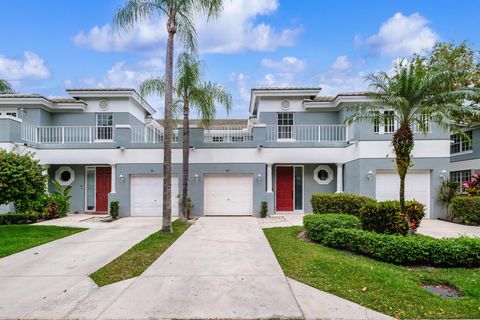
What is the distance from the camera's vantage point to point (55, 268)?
6.99 metres

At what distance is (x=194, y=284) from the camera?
19.1 ft

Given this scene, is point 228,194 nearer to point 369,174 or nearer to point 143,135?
point 143,135

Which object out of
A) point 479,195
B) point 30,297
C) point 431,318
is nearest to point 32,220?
point 30,297

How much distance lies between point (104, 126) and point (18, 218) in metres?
6.51

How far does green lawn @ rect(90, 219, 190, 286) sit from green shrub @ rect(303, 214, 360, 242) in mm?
4288

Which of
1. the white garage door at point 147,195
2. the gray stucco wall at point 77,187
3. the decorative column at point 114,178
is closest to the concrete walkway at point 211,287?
the white garage door at point 147,195

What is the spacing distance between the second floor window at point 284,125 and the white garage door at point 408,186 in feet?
17.3

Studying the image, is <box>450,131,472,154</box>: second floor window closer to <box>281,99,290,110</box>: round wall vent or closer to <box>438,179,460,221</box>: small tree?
<box>438,179,460,221</box>: small tree

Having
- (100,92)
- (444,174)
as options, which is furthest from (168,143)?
(444,174)

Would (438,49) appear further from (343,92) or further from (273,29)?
(273,29)

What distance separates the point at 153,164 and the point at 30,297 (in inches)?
428

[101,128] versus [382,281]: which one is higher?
[101,128]

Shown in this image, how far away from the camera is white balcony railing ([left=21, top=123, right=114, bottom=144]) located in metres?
16.7

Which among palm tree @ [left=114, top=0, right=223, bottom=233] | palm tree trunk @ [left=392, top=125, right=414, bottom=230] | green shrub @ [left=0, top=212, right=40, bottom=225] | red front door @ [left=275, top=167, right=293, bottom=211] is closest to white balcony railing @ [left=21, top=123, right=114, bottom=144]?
green shrub @ [left=0, top=212, right=40, bottom=225]
